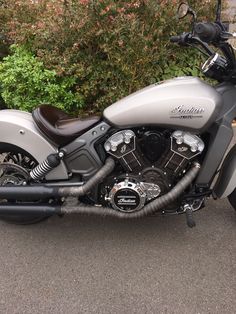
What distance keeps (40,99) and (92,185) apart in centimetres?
252

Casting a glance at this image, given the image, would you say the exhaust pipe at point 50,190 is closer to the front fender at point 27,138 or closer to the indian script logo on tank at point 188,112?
the front fender at point 27,138

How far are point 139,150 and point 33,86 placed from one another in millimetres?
2558

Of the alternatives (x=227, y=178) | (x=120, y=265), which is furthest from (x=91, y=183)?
(x=227, y=178)

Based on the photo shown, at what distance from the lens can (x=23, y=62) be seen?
15.4 feet

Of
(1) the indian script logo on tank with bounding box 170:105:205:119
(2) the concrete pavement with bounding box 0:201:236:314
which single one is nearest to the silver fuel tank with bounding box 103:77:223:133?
(1) the indian script logo on tank with bounding box 170:105:205:119

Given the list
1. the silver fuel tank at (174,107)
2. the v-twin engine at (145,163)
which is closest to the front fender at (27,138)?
the v-twin engine at (145,163)

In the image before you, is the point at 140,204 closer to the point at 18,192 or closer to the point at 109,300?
the point at 109,300

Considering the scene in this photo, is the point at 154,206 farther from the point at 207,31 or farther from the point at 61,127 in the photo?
the point at 207,31

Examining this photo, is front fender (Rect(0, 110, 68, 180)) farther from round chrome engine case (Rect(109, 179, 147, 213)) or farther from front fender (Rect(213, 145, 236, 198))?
front fender (Rect(213, 145, 236, 198))

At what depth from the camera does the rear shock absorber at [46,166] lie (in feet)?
8.39

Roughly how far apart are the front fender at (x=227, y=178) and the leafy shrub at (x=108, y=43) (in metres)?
2.25

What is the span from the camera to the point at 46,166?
8.48 feet

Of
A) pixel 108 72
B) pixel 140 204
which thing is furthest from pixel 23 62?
pixel 140 204

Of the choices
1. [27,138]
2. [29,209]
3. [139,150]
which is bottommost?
[29,209]
